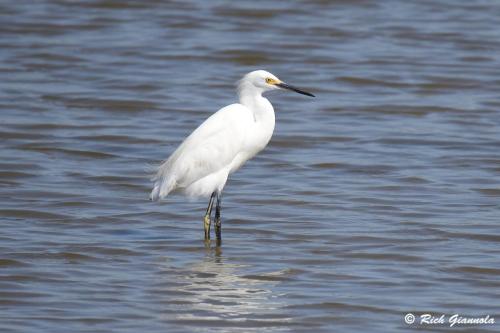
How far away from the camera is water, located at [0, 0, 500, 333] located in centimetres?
649

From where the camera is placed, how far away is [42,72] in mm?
13773

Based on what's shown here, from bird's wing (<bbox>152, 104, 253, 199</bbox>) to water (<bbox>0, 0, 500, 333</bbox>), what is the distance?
1.35 feet

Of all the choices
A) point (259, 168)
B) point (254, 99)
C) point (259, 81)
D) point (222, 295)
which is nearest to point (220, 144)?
point (254, 99)

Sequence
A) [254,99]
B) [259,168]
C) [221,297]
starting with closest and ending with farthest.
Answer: [221,297] < [254,99] < [259,168]

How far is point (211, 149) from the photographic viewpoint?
25.6 feet

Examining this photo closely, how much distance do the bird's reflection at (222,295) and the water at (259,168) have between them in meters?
0.02

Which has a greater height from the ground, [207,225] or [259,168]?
[207,225]

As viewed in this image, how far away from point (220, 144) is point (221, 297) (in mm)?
1545

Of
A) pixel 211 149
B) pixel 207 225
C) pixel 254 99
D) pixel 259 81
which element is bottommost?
pixel 207 225

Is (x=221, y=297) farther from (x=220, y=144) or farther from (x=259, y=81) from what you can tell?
(x=259, y=81)

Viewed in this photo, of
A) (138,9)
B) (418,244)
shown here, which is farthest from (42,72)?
(418,244)

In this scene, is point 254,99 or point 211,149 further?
point 254,99

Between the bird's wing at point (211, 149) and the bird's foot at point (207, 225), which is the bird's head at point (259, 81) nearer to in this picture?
the bird's wing at point (211, 149)

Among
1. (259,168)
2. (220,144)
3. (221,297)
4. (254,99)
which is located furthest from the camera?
(259,168)
